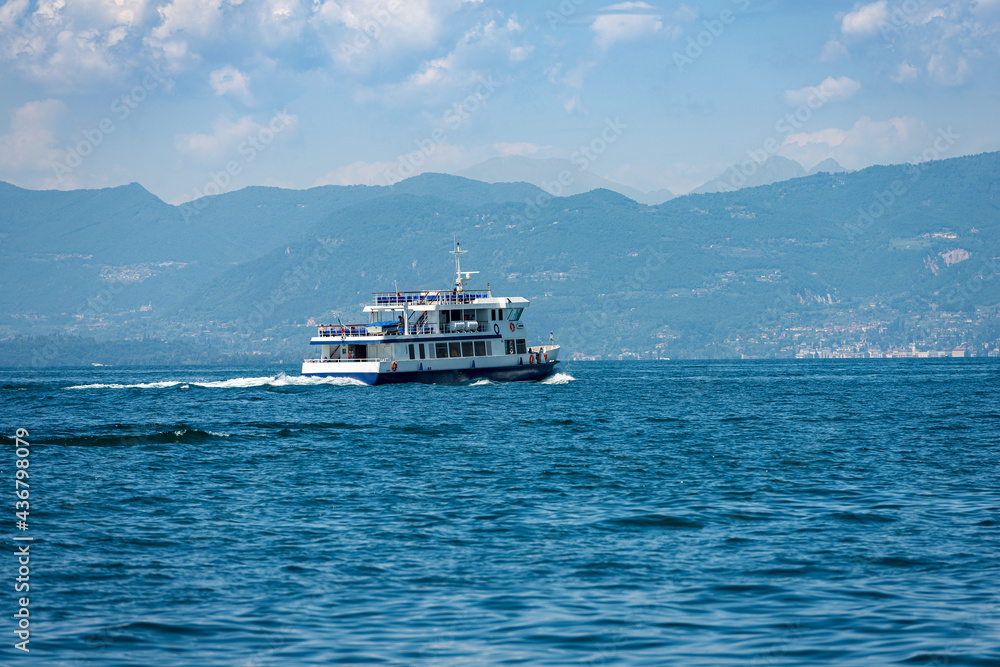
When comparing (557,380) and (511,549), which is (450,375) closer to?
(557,380)

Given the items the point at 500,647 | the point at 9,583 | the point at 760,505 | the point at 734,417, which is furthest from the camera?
the point at 734,417

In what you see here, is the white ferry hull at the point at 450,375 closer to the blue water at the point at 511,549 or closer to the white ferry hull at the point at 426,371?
the white ferry hull at the point at 426,371

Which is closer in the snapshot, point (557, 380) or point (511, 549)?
point (511, 549)

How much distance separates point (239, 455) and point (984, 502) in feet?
79.3

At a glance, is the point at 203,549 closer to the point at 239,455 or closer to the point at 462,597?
the point at 462,597

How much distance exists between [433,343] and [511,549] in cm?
6130

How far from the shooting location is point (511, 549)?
19.8 meters

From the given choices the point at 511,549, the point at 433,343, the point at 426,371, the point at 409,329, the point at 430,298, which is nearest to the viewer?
the point at 511,549

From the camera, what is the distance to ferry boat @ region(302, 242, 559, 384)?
79188 mm

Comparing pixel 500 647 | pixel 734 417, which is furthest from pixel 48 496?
pixel 734 417

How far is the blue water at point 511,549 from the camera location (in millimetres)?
13984

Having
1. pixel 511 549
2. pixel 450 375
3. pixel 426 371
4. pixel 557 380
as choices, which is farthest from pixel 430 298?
pixel 511 549

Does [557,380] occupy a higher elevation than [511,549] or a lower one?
higher

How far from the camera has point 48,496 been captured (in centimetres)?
2681
